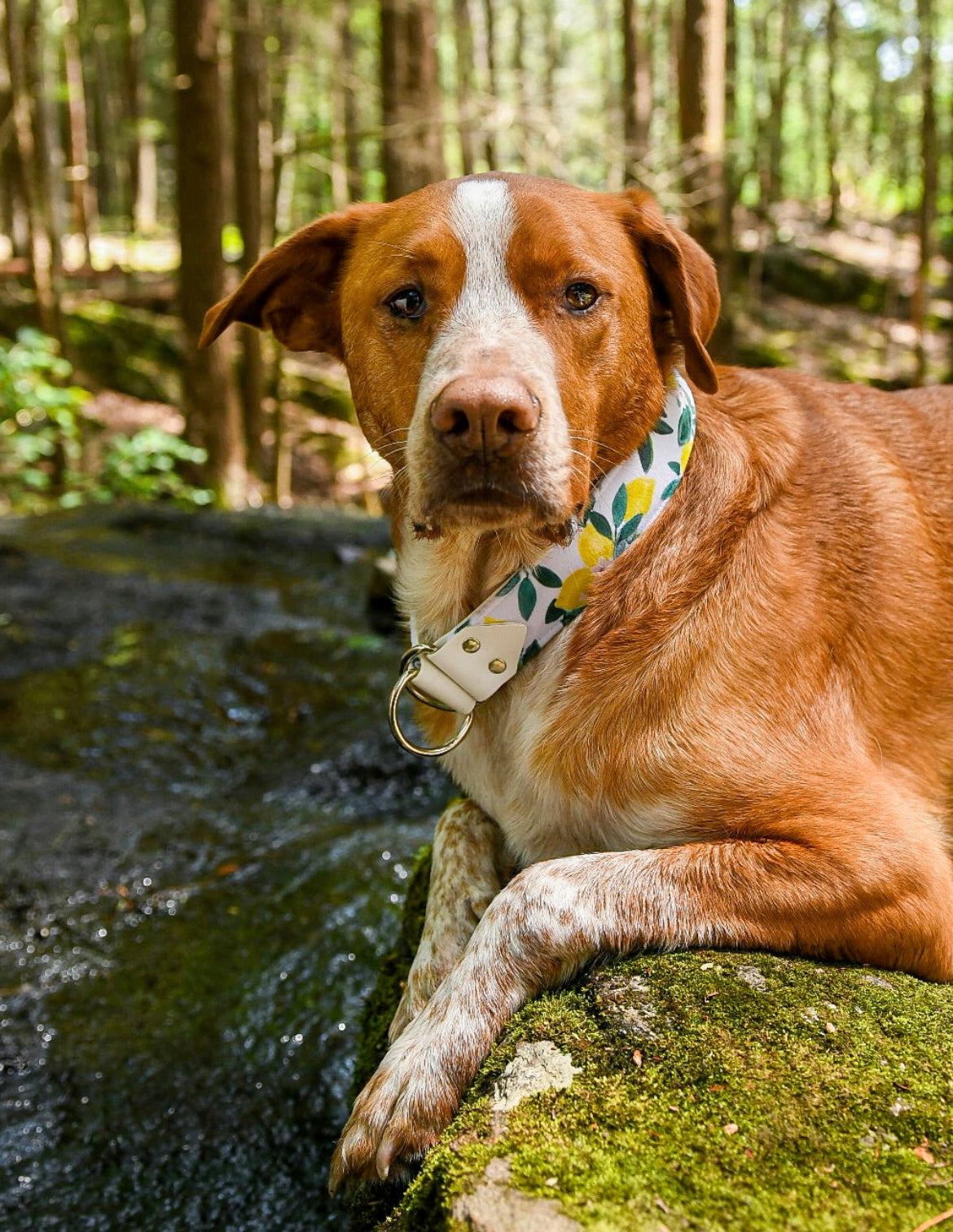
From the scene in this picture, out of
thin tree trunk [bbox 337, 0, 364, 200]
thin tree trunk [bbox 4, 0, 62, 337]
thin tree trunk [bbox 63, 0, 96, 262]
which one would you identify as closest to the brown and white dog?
thin tree trunk [bbox 337, 0, 364, 200]

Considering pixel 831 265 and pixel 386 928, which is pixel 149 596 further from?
pixel 831 265

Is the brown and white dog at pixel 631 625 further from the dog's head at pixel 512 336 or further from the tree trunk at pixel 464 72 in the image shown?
the tree trunk at pixel 464 72

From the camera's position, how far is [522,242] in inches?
98.0

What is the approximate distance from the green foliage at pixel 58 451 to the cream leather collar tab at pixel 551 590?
25.9 feet

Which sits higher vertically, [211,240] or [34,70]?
[34,70]

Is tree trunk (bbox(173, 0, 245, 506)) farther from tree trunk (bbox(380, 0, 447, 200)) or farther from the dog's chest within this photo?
the dog's chest

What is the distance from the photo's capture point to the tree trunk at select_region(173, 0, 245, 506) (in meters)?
10.2

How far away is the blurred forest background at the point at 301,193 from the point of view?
34.5ft

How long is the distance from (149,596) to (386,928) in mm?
4370

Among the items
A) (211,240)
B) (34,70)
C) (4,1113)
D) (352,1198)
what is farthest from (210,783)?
(34,70)

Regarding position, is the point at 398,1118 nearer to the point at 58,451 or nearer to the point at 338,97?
the point at 58,451

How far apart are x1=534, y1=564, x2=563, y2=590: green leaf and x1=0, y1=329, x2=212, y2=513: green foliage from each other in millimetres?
7988

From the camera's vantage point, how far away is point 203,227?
34.9 ft

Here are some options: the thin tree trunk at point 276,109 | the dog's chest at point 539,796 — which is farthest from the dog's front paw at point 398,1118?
Answer: the thin tree trunk at point 276,109
